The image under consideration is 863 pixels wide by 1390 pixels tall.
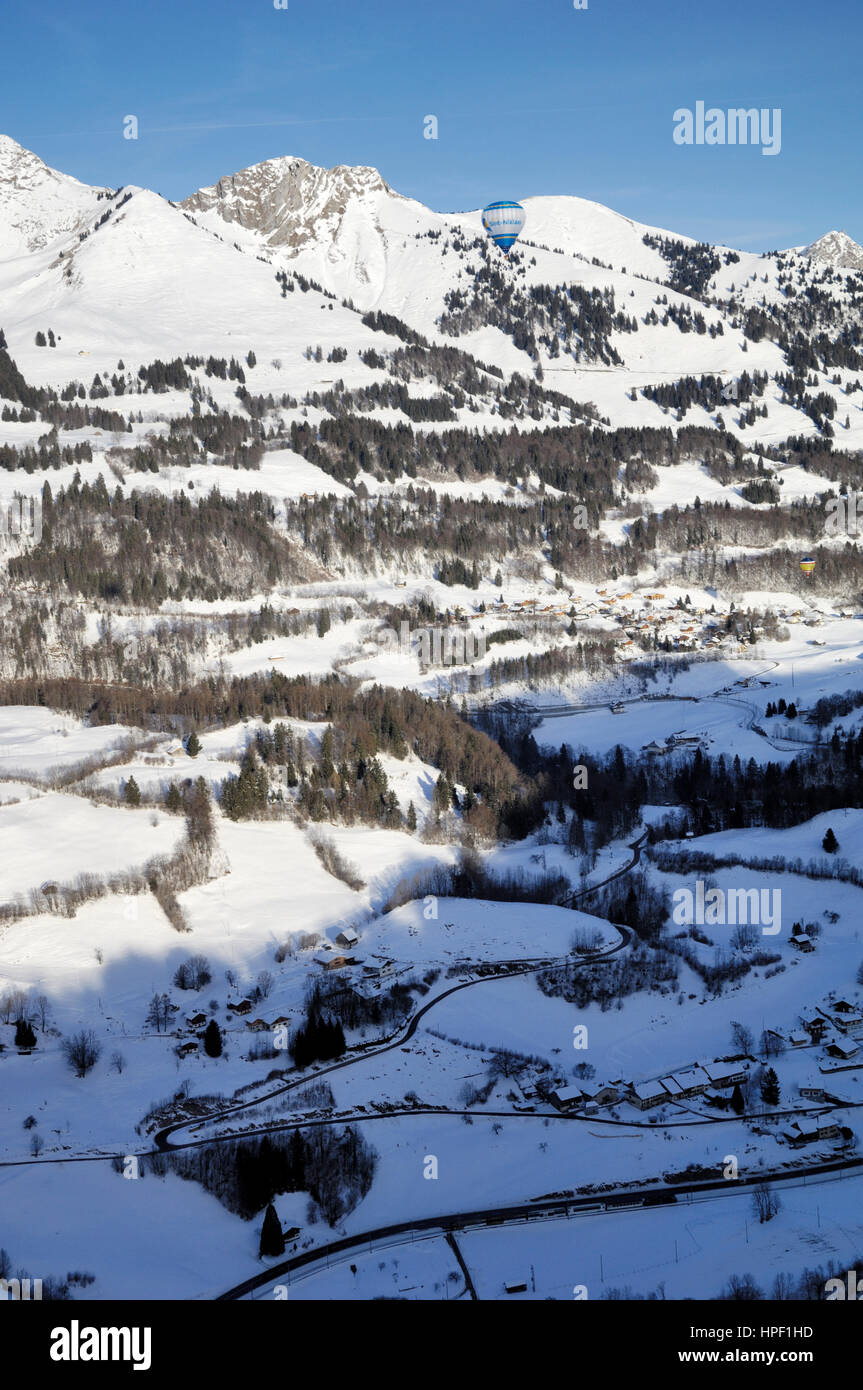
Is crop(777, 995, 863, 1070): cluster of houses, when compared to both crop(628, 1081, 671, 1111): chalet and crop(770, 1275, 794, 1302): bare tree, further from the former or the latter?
crop(770, 1275, 794, 1302): bare tree

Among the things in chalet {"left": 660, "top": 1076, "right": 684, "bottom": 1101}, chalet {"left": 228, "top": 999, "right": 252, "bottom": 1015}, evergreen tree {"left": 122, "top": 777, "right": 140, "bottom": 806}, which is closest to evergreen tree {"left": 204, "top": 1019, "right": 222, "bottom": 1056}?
chalet {"left": 228, "top": 999, "right": 252, "bottom": 1015}

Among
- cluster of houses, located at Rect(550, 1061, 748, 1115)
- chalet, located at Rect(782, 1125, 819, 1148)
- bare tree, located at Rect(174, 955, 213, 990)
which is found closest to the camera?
chalet, located at Rect(782, 1125, 819, 1148)

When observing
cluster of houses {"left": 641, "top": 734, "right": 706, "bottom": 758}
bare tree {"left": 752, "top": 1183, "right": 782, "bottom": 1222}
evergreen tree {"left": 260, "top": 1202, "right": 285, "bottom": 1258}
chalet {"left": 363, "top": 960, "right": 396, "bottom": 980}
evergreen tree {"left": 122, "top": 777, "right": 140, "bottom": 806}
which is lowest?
bare tree {"left": 752, "top": 1183, "right": 782, "bottom": 1222}

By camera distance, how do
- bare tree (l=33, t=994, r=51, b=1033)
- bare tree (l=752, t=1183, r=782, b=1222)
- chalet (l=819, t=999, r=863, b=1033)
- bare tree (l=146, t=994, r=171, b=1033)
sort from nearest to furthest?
bare tree (l=752, t=1183, r=782, b=1222), bare tree (l=33, t=994, r=51, b=1033), chalet (l=819, t=999, r=863, b=1033), bare tree (l=146, t=994, r=171, b=1033)

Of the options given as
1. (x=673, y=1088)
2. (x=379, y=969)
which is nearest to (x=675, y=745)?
(x=379, y=969)

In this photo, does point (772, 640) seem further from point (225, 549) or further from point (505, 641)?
point (225, 549)

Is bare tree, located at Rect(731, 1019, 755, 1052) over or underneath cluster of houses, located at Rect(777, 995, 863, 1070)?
underneath
